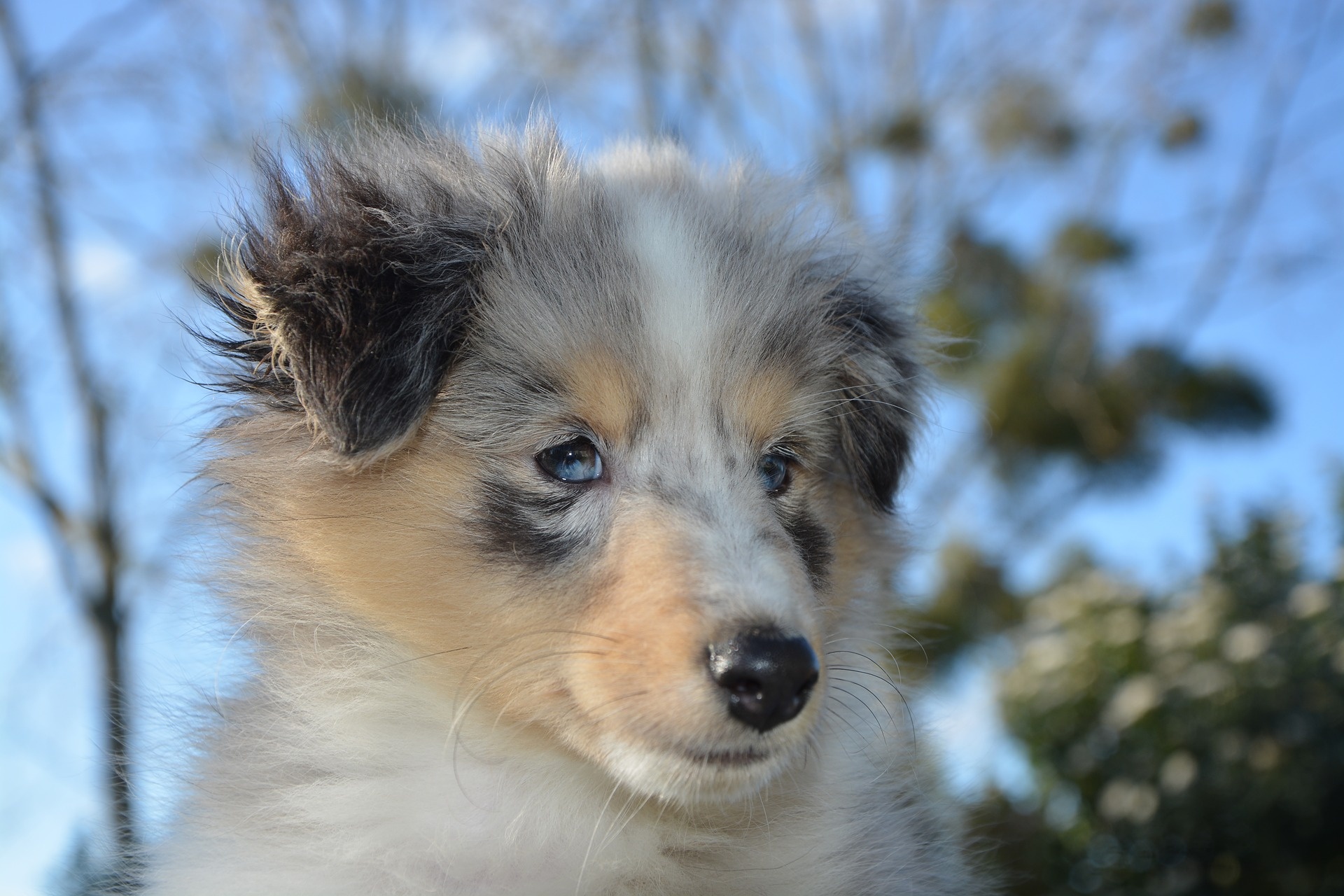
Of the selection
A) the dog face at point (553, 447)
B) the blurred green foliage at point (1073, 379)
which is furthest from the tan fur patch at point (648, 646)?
the blurred green foliage at point (1073, 379)

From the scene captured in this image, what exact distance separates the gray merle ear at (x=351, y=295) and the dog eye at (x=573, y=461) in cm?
29

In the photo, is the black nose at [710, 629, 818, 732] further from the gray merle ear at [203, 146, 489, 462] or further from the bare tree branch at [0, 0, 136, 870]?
the bare tree branch at [0, 0, 136, 870]

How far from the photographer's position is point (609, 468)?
2340mm

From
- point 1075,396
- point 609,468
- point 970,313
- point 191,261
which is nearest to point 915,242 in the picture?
point 609,468

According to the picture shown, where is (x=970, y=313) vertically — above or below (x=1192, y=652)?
above

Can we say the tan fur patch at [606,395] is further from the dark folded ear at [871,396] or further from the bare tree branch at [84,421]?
the bare tree branch at [84,421]

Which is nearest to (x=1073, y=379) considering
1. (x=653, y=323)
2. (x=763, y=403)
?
(x=763, y=403)

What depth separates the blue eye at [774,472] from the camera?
8.55 ft

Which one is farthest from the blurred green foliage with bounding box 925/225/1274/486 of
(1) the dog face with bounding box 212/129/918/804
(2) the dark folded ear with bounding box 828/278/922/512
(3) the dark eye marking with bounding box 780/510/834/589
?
(1) the dog face with bounding box 212/129/918/804

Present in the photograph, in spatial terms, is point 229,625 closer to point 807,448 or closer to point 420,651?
point 420,651

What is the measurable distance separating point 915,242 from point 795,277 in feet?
3.18

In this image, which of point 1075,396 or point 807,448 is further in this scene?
point 1075,396

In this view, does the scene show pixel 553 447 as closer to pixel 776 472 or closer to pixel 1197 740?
pixel 776 472

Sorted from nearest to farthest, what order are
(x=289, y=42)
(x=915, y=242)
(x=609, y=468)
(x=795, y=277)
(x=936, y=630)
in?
(x=609, y=468)
(x=795, y=277)
(x=915, y=242)
(x=936, y=630)
(x=289, y=42)
